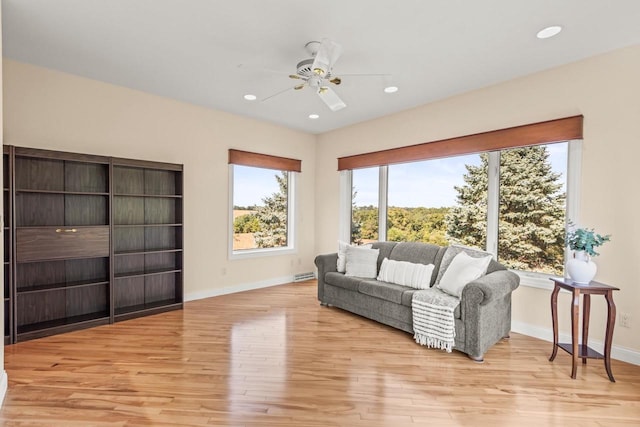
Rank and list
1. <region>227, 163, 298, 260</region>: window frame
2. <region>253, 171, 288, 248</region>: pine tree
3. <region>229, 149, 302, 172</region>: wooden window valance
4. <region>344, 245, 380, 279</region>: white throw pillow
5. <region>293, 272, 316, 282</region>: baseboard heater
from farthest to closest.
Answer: <region>293, 272, 316, 282</region>: baseboard heater → <region>253, 171, 288, 248</region>: pine tree → <region>227, 163, 298, 260</region>: window frame → <region>229, 149, 302, 172</region>: wooden window valance → <region>344, 245, 380, 279</region>: white throw pillow

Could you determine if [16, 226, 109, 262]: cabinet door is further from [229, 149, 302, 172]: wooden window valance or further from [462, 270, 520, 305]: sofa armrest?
[462, 270, 520, 305]: sofa armrest

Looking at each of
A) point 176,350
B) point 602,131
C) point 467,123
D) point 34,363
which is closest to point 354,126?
point 467,123

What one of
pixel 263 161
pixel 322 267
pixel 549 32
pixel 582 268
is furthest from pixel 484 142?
pixel 263 161

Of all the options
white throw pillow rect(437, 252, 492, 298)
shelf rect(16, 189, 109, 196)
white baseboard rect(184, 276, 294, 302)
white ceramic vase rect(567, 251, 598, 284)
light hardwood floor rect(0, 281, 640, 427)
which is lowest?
light hardwood floor rect(0, 281, 640, 427)

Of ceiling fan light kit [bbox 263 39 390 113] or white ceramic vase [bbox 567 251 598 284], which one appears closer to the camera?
ceiling fan light kit [bbox 263 39 390 113]

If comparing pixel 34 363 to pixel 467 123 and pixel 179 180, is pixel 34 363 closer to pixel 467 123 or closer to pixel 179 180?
pixel 179 180

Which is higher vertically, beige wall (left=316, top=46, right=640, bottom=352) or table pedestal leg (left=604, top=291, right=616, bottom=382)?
beige wall (left=316, top=46, right=640, bottom=352)

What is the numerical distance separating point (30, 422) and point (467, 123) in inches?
186

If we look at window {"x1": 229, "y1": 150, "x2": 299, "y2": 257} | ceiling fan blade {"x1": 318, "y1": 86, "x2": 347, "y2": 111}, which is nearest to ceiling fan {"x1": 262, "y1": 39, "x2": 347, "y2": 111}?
ceiling fan blade {"x1": 318, "y1": 86, "x2": 347, "y2": 111}

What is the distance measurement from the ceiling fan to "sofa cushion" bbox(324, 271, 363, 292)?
2.06 metres

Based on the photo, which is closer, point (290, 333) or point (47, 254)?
point (47, 254)

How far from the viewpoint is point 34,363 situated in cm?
261

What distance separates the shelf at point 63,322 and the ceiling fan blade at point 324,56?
3.48 m

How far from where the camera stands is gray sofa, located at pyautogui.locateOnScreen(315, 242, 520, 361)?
9.11ft
